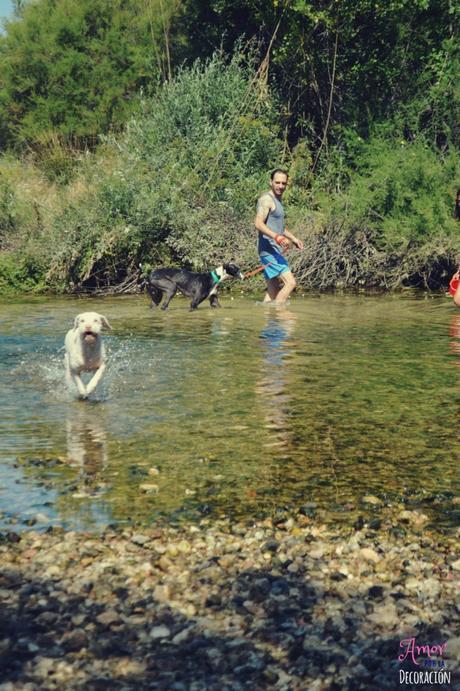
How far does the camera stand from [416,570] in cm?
516

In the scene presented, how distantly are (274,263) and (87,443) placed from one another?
941 cm

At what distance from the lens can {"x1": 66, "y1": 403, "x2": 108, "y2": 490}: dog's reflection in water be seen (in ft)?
22.8

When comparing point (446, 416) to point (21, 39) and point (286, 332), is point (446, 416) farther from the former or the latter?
point (21, 39)

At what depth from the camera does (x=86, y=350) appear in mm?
9578

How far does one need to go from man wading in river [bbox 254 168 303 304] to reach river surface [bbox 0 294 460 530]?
184cm

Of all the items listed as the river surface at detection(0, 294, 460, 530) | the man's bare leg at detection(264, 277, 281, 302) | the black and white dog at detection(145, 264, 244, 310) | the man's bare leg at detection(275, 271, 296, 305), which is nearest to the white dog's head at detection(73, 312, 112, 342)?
the river surface at detection(0, 294, 460, 530)

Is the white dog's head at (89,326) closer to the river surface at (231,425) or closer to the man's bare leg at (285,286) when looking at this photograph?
the river surface at (231,425)

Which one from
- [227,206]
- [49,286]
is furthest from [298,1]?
[49,286]

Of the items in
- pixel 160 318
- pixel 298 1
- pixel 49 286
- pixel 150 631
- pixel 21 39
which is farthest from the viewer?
pixel 21 39

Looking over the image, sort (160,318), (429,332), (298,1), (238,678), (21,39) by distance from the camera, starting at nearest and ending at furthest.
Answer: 1. (238,678)
2. (429,332)
3. (160,318)
4. (298,1)
5. (21,39)

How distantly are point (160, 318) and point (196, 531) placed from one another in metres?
10.9

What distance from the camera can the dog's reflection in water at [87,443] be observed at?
22.8ft

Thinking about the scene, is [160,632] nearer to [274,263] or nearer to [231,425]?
[231,425]

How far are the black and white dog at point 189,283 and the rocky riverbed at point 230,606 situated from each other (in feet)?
38.3
